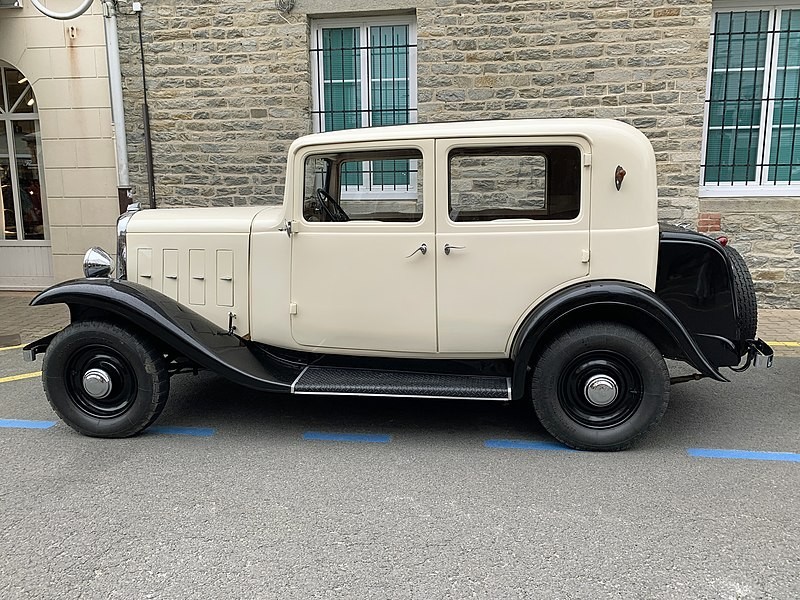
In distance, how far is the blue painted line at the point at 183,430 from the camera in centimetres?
419

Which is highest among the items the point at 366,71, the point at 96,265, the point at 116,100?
the point at 366,71

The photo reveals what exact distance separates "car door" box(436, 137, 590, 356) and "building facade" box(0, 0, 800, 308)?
4097 millimetres

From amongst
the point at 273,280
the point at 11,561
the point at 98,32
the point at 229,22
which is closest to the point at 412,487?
the point at 273,280

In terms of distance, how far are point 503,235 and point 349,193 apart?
107 centimetres

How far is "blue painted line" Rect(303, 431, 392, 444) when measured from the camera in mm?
4066

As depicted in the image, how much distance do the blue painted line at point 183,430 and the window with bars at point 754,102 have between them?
6.57 metres

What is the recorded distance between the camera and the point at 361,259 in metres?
3.98

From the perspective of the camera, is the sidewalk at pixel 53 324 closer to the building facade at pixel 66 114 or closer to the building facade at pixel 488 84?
the building facade at pixel 488 84

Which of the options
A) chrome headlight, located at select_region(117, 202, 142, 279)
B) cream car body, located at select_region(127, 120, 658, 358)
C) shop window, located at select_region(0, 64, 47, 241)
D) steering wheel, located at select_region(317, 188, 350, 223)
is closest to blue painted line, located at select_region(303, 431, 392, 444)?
cream car body, located at select_region(127, 120, 658, 358)

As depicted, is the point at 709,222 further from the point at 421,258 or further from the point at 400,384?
the point at 400,384

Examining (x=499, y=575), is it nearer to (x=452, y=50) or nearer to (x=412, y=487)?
(x=412, y=487)

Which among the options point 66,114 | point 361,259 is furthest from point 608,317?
point 66,114

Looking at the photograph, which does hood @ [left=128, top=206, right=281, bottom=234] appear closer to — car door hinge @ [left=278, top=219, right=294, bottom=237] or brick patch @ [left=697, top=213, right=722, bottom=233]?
car door hinge @ [left=278, top=219, right=294, bottom=237]

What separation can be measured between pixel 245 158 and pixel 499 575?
668 cm
